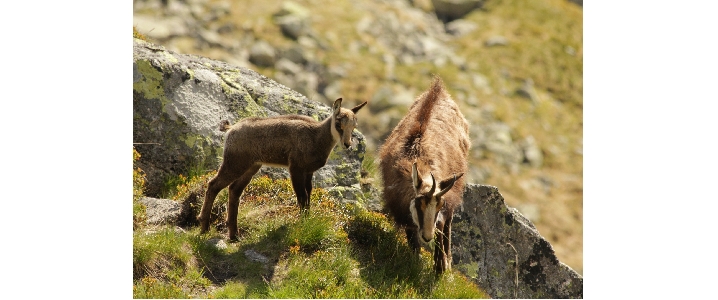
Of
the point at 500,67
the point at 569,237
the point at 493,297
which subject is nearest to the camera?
the point at 493,297

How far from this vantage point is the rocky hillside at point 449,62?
5025 cm

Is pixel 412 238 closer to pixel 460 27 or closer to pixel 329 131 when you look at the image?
pixel 329 131

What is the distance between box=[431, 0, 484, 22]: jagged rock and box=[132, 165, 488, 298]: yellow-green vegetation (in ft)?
180

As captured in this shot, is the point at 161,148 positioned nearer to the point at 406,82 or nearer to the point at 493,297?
the point at 493,297

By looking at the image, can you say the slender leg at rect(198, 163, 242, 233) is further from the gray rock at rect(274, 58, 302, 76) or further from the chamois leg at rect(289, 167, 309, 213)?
the gray rock at rect(274, 58, 302, 76)

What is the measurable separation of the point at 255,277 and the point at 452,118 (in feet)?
15.5

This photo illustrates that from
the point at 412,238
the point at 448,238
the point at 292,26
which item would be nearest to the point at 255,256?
the point at 412,238

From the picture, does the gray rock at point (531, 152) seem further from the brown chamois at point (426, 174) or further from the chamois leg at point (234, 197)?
the chamois leg at point (234, 197)

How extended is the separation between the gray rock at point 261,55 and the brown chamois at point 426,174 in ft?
134

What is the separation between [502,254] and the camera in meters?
13.4

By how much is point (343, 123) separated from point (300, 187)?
1.14 m

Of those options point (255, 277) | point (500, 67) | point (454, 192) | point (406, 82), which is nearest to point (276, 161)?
point (255, 277)

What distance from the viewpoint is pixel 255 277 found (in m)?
10.6

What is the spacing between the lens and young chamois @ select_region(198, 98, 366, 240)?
11.1 m
